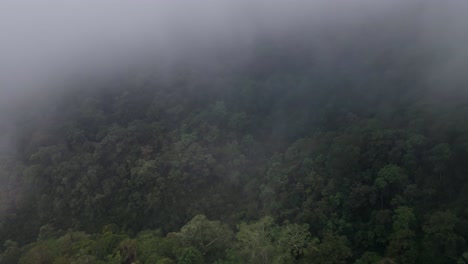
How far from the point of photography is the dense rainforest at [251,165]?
33625 mm

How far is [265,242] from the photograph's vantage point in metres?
30.9

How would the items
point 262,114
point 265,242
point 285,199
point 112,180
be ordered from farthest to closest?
1. point 262,114
2. point 112,180
3. point 285,199
4. point 265,242

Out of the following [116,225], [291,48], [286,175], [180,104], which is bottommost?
[116,225]

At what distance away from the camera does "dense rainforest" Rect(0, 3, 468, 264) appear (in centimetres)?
3362

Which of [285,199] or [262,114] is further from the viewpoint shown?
[262,114]

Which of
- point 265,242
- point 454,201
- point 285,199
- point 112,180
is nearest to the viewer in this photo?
point 265,242

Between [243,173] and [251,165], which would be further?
[251,165]

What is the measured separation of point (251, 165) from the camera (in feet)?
165

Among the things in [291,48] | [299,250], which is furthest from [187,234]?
[291,48]

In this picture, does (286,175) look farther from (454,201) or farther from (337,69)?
(337,69)

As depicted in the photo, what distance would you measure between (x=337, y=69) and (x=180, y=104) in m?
22.1

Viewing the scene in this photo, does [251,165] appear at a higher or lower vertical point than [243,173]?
higher

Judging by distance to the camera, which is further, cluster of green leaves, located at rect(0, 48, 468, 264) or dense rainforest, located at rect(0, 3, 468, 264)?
dense rainforest, located at rect(0, 3, 468, 264)

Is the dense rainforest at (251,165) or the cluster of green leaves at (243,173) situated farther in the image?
the dense rainforest at (251,165)
